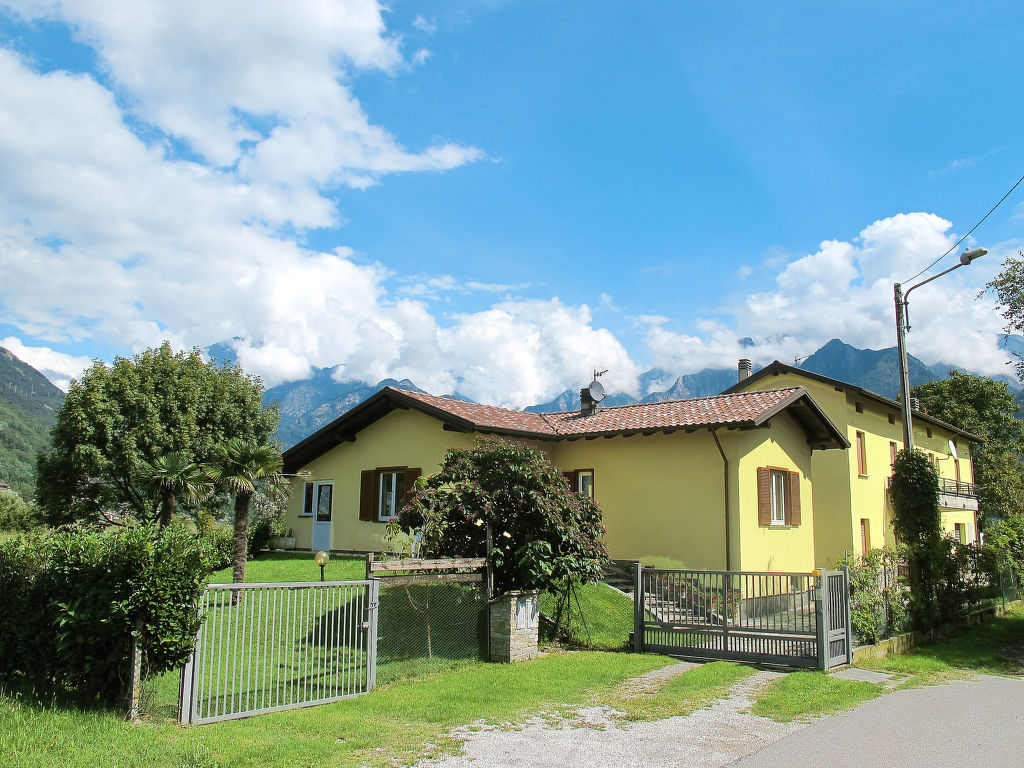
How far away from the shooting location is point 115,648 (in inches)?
258

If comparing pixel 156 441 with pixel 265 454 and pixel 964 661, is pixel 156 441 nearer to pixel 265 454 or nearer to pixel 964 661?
pixel 265 454

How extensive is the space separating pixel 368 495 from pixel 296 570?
3619 mm

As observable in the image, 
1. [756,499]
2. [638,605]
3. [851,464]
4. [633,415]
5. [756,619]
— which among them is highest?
[633,415]

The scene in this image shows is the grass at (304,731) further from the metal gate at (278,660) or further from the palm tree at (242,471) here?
the palm tree at (242,471)

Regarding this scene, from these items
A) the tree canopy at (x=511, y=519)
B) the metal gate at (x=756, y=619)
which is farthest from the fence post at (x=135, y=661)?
the metal gate at (x=756, y=619)

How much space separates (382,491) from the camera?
68.7ft

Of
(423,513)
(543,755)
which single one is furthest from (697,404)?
(543,755)

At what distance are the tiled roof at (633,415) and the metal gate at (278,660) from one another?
936cm

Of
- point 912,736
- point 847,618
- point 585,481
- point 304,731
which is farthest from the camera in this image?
point 585,481

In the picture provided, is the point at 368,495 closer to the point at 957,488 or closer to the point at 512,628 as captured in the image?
the point at 512,628

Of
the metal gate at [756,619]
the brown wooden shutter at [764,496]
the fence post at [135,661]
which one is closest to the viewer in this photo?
the fence post at [135,661]

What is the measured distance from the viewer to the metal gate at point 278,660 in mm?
6969

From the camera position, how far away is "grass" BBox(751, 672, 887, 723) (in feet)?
27.7

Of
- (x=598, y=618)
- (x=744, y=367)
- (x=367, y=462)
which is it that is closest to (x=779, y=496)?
(x=598, y=618)
